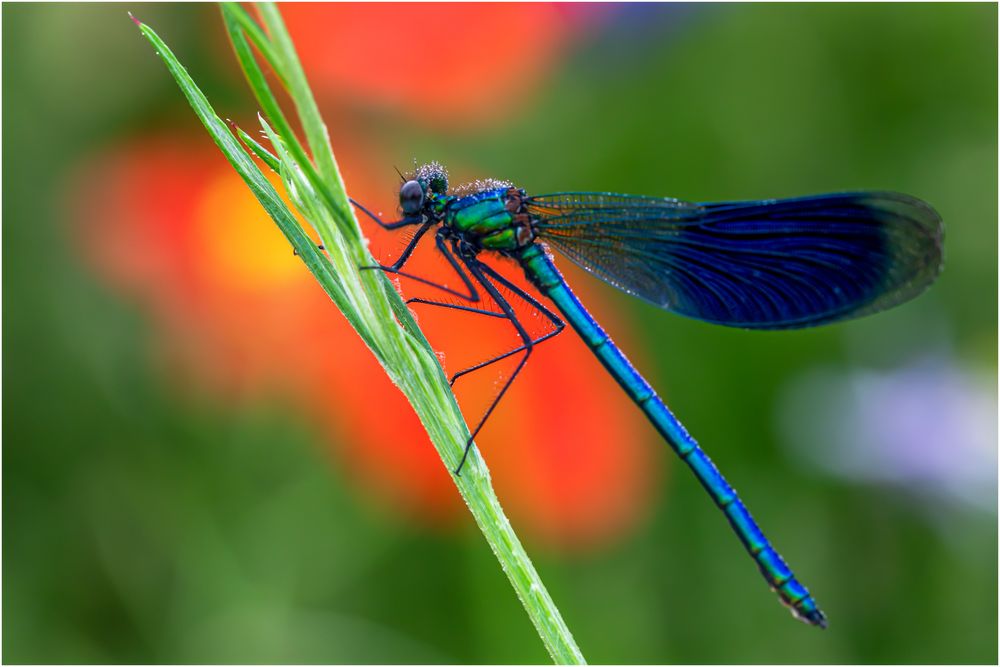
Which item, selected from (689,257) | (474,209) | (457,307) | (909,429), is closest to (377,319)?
(457,307)

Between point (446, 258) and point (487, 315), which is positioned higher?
point (446, 258)

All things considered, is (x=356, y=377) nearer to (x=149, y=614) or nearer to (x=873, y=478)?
(x=149, y=614)

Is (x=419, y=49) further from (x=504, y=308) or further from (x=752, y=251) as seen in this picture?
(x=752, y=251)

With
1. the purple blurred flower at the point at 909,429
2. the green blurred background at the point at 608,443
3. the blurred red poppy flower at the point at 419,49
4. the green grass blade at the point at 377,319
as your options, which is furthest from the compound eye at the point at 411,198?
the purple blurred flower at the point at 909,429

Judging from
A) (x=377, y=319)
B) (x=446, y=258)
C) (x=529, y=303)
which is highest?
(x=446, y=258)

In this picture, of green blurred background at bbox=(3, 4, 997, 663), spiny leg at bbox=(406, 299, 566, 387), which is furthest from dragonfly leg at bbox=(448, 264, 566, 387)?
green blurred background at bbox=(3, 4, 997, 663)

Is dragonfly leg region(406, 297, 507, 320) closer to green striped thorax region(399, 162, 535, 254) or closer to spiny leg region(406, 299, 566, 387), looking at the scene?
spiny leg region(406, 299, 566, 387)
